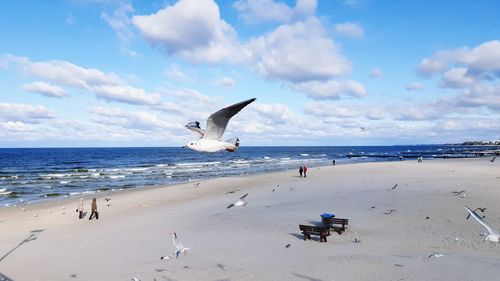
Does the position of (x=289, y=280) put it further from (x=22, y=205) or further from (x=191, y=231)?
(x=22, y=205)

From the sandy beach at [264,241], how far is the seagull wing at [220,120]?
12.0ft

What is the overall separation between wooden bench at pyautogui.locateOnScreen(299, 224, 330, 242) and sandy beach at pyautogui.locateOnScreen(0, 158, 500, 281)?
0.26 meters

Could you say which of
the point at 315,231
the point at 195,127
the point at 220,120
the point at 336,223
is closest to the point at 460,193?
the point at 336,223

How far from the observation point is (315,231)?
520 inches

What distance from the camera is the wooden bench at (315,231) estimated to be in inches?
515

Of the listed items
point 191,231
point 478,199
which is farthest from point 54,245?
point 478,199

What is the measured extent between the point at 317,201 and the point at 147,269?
12802 millimetres

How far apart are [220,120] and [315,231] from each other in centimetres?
559

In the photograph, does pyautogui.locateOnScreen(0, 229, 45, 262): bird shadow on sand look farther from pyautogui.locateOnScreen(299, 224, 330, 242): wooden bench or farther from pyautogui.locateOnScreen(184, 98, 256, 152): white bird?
pyautogui.locateOnScreen(299, 224, 330, 242): wooden bench

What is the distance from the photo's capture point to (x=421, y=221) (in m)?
15.8

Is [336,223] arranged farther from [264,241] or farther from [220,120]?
[220,120]

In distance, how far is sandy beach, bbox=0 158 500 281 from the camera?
10539 millimetres

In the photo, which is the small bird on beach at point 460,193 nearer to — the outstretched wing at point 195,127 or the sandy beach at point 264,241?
the sandy beach at point 264,241

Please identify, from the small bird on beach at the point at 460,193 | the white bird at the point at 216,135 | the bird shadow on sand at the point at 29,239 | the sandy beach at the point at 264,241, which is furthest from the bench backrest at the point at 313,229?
the small bird on beach at the point at 460,193
